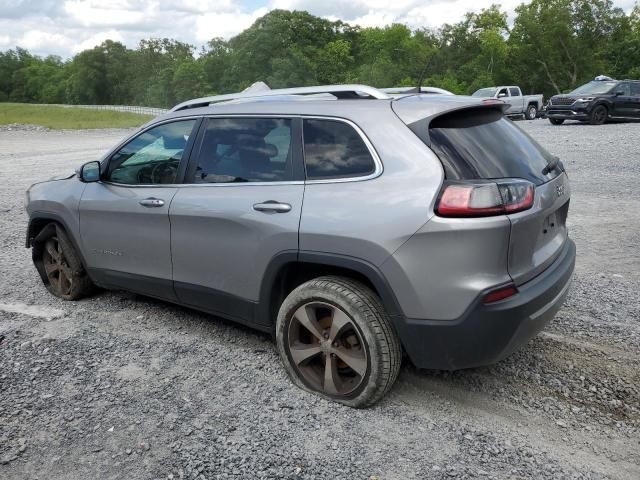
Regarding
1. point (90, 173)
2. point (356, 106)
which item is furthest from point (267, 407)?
point (90, 173)

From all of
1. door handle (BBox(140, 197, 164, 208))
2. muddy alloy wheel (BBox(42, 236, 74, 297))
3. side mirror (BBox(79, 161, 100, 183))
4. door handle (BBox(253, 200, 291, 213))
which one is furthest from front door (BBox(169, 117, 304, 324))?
muddy alloy wheel (BBox(42, 236, 74, 297))

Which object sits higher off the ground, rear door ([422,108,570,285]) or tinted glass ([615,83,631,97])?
tinted glass ([615,83,631,97])

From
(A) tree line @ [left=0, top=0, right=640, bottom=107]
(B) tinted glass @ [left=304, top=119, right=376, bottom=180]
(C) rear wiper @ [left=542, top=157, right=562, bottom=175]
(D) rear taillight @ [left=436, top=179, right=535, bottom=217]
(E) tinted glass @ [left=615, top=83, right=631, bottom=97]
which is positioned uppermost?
(A) tree line @ [left=0, top=0, right=640, bottom=107]

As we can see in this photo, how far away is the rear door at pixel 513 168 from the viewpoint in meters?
2.84

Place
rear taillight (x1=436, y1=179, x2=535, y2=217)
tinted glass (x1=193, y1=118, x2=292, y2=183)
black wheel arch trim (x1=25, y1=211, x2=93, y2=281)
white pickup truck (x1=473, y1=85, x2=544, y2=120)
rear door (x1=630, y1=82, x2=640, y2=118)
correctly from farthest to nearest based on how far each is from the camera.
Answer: white pickup truck (x1=473, y1=85, x2=544, y2=120), rear door (x1=630, y1=82, x2=640, y2=118), black wheel arch trim (x1=25, y1=211, x2=93, y2=281), tinted glass (x1=193, y1=118, x2=292, y2=183), rear taillight (x1=436, y1=179, x2=535, y2=217)

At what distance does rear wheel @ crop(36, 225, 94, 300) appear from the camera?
15.8 ft

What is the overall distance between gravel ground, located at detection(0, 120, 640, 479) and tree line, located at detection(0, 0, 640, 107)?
3716cm

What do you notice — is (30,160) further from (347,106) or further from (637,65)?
(637,65)

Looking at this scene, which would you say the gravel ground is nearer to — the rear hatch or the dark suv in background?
the rear hatch

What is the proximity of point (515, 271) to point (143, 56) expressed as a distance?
4582 inches

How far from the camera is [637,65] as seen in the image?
5522 centimetres

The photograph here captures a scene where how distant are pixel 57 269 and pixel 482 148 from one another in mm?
3819

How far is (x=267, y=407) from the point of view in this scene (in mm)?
3250

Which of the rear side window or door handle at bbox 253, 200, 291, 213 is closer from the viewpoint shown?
the rear side window
